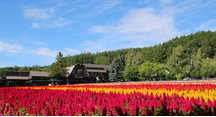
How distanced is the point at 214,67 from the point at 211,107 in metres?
51.8

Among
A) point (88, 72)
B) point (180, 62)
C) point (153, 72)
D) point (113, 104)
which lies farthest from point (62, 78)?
point (113, 104)

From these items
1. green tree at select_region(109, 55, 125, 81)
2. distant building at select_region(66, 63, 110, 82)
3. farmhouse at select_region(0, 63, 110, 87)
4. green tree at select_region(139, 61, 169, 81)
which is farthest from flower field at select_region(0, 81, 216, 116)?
green tree at select_region(109, 55, 125, 81)

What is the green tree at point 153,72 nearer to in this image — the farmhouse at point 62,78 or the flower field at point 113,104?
the farmhouse at point 62,78

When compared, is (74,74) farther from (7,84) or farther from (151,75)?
(151,75)

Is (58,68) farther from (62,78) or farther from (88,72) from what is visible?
(88,72)

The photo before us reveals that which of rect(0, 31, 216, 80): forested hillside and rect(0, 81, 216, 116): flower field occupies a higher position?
rect(0, 31, 216, 80): forested hillside

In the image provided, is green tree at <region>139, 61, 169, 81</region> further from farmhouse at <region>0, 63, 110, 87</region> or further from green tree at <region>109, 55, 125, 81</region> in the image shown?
farmhouse at <region>0, 63, 110, 87</region>

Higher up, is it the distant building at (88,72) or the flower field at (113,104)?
the distant building at (88,72)

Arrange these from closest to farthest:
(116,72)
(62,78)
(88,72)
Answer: (62,78) < (116,72) < (88,72)

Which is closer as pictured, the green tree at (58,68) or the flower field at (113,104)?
the flower field at (113,104)

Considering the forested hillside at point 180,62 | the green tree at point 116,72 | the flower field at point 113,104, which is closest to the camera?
the flower field at point 113,104

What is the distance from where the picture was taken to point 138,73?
178 feet

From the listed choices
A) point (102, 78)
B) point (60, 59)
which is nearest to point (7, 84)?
point (60, 59)

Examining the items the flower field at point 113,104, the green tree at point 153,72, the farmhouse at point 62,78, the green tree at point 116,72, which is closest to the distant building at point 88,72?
the farmhouse at point 62,78
